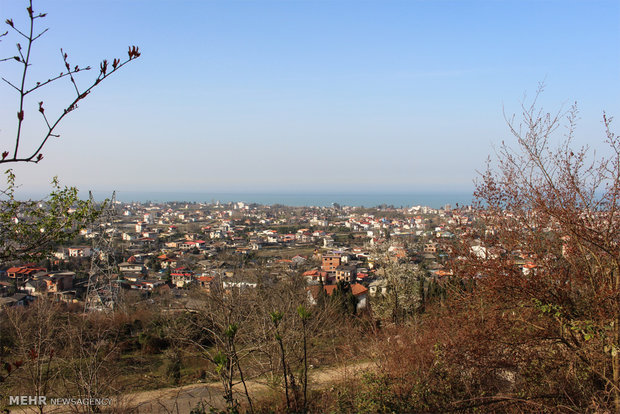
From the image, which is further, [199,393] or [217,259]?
[217,259]

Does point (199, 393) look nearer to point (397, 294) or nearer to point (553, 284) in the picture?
point (553, 284)

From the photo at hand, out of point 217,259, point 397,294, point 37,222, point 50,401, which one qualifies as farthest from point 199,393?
point 397,294

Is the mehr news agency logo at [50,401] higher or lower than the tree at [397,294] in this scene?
higher

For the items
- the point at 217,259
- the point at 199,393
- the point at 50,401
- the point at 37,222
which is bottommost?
the point at 199,393

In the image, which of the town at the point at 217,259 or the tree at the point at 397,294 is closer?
the town at the point at 217,259

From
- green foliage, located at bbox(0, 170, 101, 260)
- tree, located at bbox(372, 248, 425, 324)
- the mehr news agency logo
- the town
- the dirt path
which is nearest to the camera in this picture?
green foliage, located at bbox(0, 170, 101, 260)

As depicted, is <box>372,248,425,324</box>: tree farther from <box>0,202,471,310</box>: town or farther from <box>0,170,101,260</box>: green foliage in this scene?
<box>0,170,101,260</box>: green foliage

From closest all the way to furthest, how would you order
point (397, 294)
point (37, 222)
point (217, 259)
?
1. point (37, 222)
2. point (217, 259)
3. point (397, 294)

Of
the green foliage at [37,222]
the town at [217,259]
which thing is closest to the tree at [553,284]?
the town at [217,259]

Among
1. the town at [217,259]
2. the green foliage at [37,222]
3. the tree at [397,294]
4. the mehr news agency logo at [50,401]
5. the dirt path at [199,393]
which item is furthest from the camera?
the tree at [397,294]

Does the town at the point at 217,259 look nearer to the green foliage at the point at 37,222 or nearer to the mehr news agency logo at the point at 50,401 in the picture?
the green foliage at the point at 37,222

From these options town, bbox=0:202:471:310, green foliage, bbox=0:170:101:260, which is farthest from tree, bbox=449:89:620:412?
green foliage, bbox=0:170:101:260

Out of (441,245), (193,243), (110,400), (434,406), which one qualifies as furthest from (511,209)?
(193,243)

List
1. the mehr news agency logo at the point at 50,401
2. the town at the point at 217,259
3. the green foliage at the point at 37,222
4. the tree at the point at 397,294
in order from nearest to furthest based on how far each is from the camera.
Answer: the green foliage at the point at 37,222 < the mehr news agency logo at the point at 50,401 < the town at the point at 217,259 < the tree at the point at 397,294
